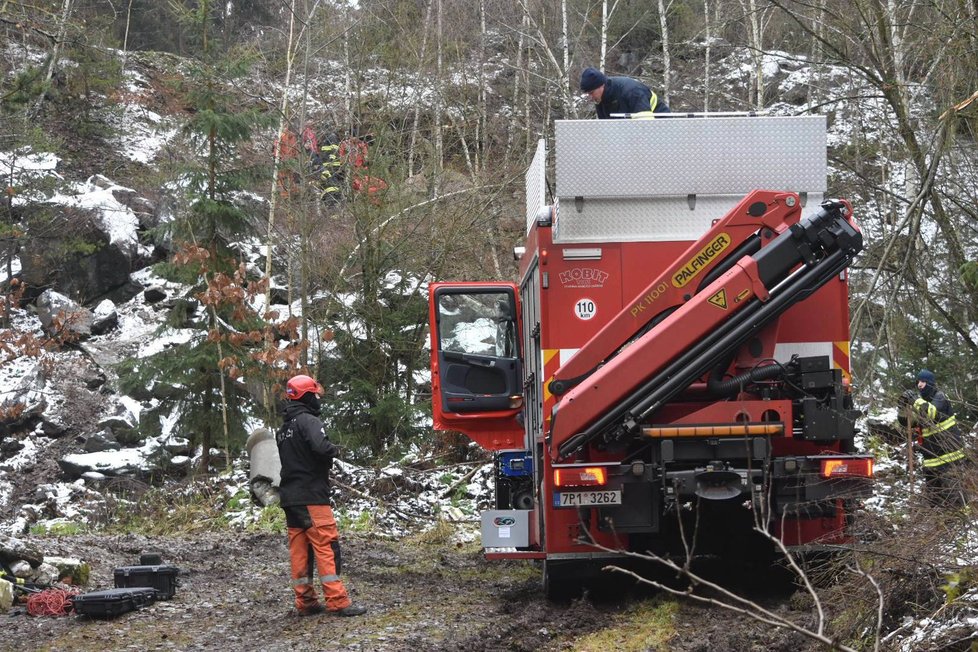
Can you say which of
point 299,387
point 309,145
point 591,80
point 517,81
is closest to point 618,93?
point 591,80

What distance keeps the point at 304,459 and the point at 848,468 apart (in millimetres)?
3697

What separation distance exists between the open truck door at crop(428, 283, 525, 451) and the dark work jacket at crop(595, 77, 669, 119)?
1.96 meters

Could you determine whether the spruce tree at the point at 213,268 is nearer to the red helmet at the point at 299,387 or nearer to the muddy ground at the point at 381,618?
the muddy ground at the point at 381,618

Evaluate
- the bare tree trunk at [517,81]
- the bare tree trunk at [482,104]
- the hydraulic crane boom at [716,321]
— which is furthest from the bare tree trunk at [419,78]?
the hydraulic crane boom at [716,321]

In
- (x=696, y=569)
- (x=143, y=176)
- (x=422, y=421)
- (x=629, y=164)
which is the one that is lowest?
(x=696, y=569)

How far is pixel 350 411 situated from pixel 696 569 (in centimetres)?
943

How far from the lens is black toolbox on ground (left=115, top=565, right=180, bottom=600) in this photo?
852 cm

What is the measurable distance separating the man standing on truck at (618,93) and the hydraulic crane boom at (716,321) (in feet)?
6.51

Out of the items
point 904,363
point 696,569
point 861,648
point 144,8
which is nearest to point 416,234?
point 904,363

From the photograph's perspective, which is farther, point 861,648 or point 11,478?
point 11,478

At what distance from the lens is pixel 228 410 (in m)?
17.1

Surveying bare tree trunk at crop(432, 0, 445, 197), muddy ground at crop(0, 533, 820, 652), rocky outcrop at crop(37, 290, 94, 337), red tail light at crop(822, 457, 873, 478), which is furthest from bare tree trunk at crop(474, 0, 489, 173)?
red tail light at crop(822, 457, 873, 478)

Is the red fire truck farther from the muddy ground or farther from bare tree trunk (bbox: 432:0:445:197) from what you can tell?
bare tree trunk (bbox: 432:0:445:197)

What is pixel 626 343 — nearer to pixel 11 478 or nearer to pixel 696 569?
pixel 696 569
